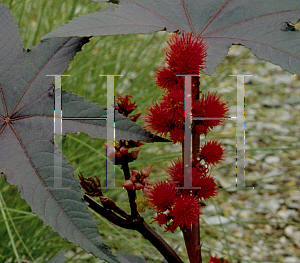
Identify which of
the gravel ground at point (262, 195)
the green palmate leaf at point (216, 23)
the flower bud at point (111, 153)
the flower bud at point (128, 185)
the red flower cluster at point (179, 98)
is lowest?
the gravel ground at point (262, 195)

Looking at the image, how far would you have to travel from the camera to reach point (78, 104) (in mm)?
306

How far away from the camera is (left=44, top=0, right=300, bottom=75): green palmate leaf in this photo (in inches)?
11.3

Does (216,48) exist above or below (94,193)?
above

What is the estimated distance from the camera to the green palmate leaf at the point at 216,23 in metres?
0.29

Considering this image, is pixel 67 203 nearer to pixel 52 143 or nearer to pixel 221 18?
pixel 52 143

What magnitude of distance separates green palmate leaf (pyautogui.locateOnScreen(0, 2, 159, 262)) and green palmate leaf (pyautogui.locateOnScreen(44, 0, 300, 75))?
0.18ft

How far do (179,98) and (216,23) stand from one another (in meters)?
0.11

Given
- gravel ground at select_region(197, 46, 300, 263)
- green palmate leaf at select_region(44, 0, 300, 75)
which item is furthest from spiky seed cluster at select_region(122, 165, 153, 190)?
gravel ground at select_region(197, 46, 300, 263)

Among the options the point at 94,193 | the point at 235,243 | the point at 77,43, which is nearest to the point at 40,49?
the point at 77,43

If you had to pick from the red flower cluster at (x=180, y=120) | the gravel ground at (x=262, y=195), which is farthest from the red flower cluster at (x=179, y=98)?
the gravel ground at (x=262, y=195)

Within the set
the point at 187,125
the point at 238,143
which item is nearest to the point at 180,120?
the point at 187,125

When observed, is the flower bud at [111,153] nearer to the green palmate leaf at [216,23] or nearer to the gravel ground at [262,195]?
the green palmate leaf at [216,23]

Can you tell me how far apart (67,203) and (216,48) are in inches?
7.7

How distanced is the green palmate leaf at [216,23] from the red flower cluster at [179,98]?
2 cm
